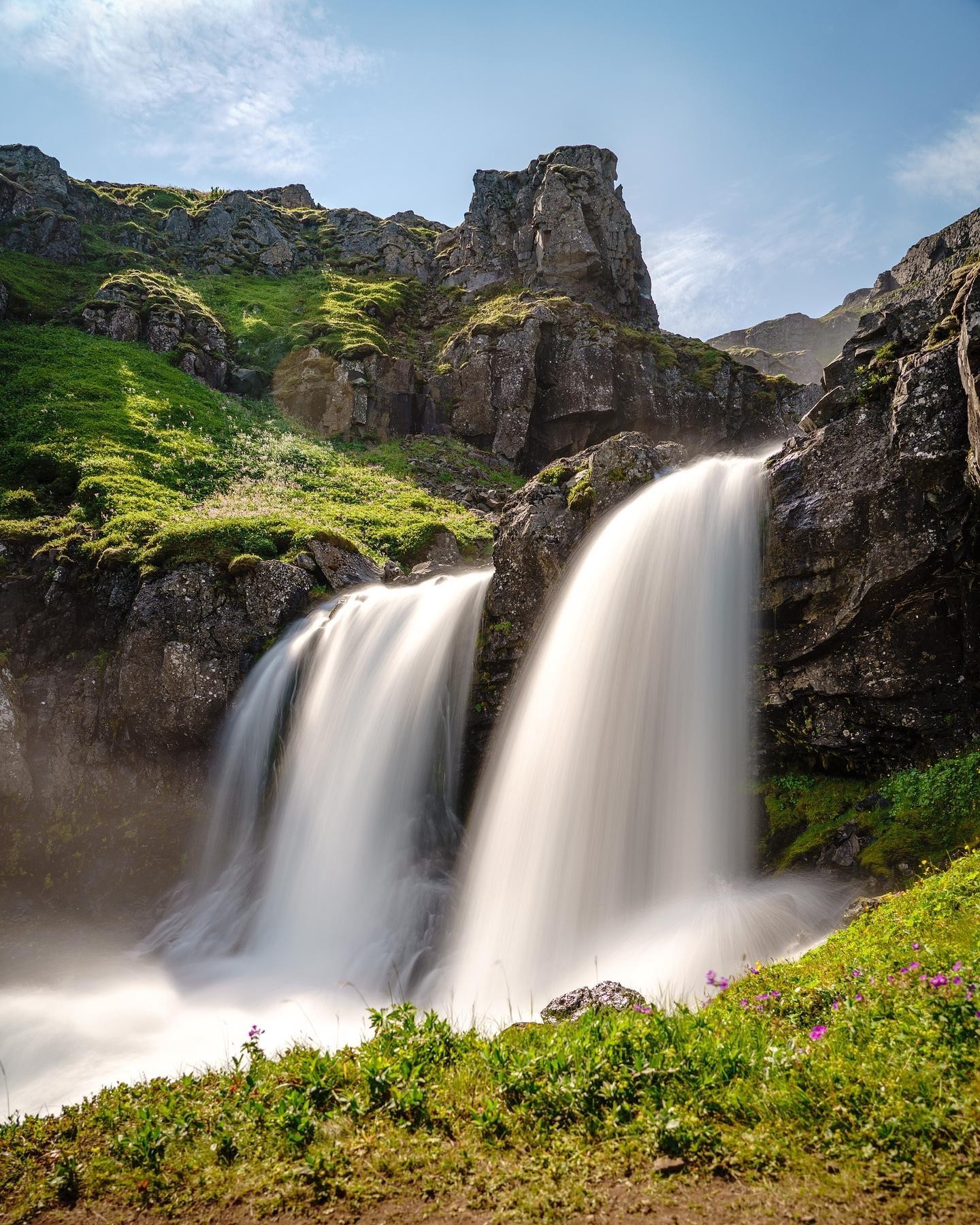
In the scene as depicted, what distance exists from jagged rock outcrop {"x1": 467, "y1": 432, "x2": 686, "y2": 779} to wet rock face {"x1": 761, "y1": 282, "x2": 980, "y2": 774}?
460 cm

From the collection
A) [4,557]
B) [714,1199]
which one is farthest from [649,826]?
[4,557]

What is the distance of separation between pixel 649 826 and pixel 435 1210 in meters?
8.11

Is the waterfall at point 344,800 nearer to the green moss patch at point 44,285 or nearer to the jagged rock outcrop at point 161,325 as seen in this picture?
the jagged rock outcrop at point 161,325

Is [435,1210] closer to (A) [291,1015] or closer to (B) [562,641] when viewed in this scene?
(A) [291,1015]

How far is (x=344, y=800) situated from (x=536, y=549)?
776cm

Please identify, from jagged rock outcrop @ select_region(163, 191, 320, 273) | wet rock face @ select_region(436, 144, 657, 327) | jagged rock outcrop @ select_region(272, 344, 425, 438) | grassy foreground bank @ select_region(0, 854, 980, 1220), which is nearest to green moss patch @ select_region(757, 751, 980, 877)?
grassy foreground bank @ select_region(0, 854, 980, 1220)

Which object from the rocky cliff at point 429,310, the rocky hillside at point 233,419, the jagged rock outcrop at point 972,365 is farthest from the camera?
the rocky cliff at point 429,310

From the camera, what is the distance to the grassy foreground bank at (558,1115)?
3.20 meters

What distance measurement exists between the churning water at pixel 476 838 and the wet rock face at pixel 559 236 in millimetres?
44008

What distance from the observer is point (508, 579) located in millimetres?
15586

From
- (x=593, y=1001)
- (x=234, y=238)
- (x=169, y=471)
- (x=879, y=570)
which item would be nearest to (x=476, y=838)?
(x=593, y=1001)

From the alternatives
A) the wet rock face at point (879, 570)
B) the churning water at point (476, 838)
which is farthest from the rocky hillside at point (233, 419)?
the wet rock face at point (879, 570)

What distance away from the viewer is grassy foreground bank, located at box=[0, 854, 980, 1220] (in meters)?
3.20

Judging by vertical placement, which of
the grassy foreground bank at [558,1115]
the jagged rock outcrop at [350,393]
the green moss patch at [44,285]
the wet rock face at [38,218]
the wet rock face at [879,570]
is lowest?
the grassy foreground bank at [558,1115]
